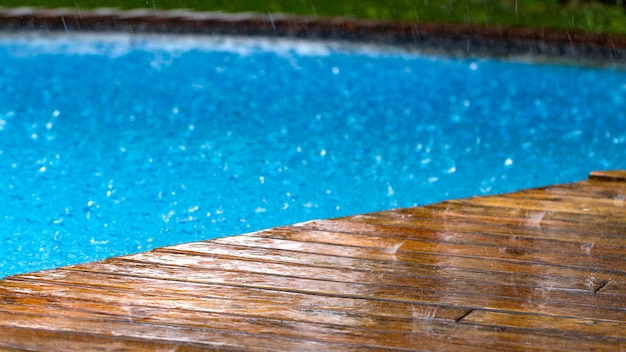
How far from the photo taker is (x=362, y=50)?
25.9 feet

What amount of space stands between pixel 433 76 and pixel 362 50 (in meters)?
0.82

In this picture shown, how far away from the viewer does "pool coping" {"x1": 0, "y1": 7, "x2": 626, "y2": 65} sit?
7.75 metres

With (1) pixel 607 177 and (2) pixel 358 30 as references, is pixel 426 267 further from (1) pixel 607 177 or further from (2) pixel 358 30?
(2) pixel 358 30

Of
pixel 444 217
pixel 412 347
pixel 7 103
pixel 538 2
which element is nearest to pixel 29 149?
pixel 7 103

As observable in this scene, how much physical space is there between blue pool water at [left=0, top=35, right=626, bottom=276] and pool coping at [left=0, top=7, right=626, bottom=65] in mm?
179

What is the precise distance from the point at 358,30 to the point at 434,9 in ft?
8.95

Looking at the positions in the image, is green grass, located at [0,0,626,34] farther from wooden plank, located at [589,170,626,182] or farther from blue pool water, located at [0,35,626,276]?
wooden plank, located at [589,170,626,182]

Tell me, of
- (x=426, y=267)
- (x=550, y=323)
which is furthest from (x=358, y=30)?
(x=550, y=323)

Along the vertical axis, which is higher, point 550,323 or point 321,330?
point 321,330

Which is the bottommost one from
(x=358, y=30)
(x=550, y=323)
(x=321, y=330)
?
(x=358, y=30)

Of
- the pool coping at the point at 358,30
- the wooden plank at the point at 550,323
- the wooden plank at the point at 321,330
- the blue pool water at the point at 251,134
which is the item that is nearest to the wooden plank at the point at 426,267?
the wooden plank at the point at 550,323

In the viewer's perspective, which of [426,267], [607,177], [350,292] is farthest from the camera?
[607,177]

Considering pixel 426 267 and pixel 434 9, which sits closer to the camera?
pixel 426 267

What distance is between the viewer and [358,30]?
805 centimetres
